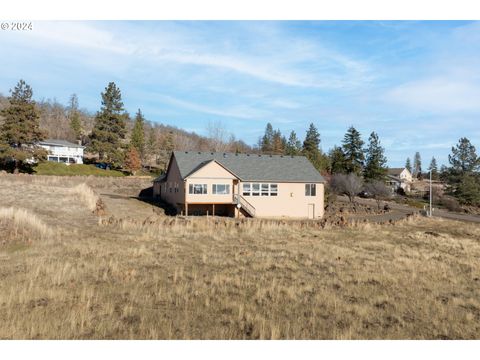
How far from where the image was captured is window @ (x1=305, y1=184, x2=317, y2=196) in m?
40.2

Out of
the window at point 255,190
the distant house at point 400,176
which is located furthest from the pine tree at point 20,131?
the distant house at point 400,176

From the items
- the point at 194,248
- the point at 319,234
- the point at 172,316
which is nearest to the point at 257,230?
the point at 319,234

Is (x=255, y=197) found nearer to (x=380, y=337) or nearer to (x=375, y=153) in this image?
(x=380, y=337)

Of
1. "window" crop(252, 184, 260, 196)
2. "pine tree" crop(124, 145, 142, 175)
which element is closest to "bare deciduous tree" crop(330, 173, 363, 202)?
"window" crop(252, 184, 260, 196)

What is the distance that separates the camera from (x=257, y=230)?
26.2 metres

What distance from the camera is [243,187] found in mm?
38594

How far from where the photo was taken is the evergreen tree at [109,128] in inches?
2775

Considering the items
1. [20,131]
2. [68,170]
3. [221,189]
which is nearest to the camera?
[221,189]

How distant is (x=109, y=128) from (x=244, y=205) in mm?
43632

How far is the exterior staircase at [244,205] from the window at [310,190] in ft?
20.3

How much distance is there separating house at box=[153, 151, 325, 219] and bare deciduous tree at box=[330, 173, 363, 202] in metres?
18.7

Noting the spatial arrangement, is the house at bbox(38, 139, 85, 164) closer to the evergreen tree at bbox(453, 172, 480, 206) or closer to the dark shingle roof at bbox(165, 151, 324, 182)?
the dark shingle roof at bbox(165, 151, 324, 182)

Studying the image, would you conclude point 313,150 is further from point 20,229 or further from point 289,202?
point 20,229

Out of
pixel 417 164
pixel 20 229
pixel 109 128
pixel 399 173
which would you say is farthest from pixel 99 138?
pixel 417 164
